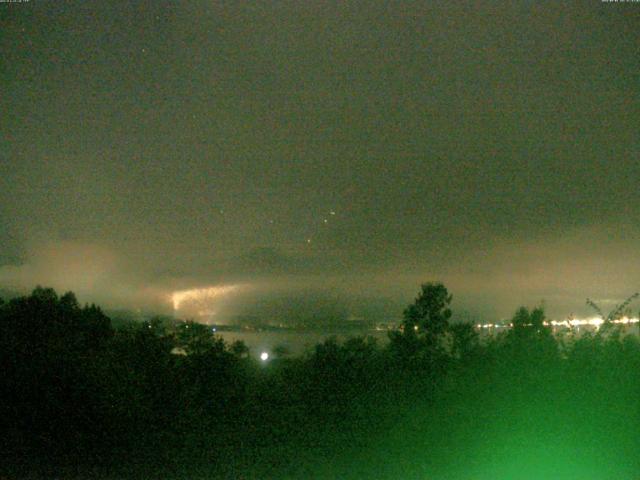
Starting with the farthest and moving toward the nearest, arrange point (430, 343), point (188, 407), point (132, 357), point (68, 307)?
point (68, 307) < point (430, 343) < point (132, 357) < point (188, 407)

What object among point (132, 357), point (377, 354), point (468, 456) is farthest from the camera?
point (377, 354)

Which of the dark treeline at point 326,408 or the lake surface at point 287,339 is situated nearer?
the dark treeline at point 326,408

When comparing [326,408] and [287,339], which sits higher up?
[287,339]

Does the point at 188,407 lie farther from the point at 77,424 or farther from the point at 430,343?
the point at 430,343

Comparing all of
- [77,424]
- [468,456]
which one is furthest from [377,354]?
[77,424]

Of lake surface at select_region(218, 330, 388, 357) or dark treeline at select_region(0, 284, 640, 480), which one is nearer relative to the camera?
dark treeline at select_region(0, 284, 640, 480)

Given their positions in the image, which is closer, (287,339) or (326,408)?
(326,408)

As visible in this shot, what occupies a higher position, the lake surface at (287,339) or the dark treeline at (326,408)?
the lake surface at (287,339)

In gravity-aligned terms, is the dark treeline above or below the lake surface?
below
